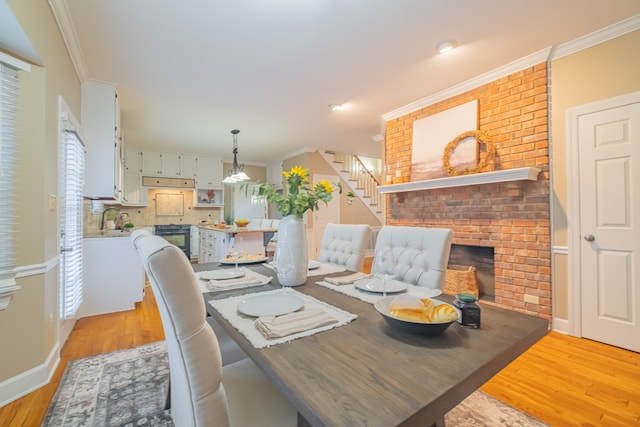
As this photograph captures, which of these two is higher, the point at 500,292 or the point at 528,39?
the point at 528,39

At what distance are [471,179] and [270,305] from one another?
2714mm

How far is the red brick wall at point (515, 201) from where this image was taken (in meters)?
2.66

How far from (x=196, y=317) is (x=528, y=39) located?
10.6 feet

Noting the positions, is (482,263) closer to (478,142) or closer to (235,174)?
(478,142)

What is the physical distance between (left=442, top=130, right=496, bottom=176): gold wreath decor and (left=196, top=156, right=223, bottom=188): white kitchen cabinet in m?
5.18

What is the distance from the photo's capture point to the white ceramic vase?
55.4 inches

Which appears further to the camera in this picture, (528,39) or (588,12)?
(528,39)

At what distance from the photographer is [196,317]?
69 cm

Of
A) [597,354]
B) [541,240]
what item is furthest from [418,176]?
[597,354]

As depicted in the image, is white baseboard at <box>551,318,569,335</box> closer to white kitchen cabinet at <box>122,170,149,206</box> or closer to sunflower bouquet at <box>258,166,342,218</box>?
sunflower bouquet at <box>258,166,342,218</box>

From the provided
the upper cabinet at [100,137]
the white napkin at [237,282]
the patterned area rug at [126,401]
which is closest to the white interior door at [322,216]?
the upper cabinet at [100,137]

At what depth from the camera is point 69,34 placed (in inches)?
88.1

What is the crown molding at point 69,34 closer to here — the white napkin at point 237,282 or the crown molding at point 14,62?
the crown molding at point 14,62

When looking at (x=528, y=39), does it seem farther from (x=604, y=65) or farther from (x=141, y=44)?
(x=141, y=44)
